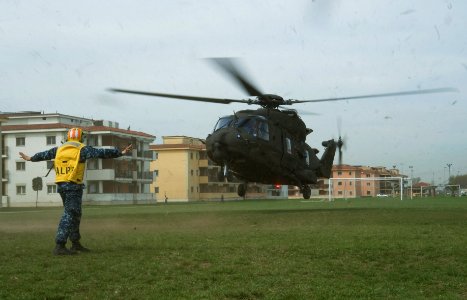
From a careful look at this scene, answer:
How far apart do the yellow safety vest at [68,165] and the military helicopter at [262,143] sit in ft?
33.4

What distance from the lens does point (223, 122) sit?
25859mm

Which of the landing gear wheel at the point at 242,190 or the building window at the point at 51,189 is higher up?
the landing gear wheel at the point at 242,190

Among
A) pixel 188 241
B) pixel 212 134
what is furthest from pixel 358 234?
pixel 212 134

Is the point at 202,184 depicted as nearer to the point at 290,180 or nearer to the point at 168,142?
the point at 168,142

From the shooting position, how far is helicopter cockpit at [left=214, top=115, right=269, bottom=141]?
25.4m

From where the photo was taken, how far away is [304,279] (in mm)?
8602

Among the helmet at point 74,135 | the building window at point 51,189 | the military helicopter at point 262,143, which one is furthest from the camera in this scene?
the building window at point 51,189

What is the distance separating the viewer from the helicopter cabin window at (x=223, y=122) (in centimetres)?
2561

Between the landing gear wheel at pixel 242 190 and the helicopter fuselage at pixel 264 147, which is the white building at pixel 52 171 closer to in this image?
the landing gear wheel at pixel 242 190

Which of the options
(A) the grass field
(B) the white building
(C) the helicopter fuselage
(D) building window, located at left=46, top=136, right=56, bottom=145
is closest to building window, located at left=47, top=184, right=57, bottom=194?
(B) the white building

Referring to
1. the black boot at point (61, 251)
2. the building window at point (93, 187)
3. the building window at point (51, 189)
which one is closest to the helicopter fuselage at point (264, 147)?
the black boot at point (61, 251)

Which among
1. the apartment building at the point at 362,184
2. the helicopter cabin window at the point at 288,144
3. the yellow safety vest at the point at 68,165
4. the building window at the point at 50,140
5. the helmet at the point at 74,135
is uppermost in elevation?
the building window at the point at 50,140

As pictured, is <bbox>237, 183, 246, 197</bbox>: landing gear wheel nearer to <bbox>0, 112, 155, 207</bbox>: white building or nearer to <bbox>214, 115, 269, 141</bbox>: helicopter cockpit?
<bbox>214, 115, 269, 141</bbox>: helicopter cockpit

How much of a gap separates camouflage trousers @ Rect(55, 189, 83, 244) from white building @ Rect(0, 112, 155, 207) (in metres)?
79.2
